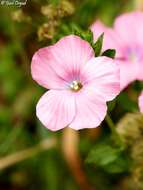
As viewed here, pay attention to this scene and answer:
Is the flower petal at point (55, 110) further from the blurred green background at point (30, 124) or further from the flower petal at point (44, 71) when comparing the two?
the blurred green background at point (30, 124)

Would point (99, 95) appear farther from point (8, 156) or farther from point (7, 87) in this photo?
point (7, 87)

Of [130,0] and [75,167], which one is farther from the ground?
[130,0]

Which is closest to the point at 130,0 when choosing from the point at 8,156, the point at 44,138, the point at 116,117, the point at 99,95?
the point at 116,117

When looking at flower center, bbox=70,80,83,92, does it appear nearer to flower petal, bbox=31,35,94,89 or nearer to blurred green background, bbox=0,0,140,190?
flower petal, bbox=31,35,94,89

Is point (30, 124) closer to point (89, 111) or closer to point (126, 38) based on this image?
point (126, 38)

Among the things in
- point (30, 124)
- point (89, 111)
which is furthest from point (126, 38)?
point (30, 124)

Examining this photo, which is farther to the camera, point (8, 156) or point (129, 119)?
point (8, 156)

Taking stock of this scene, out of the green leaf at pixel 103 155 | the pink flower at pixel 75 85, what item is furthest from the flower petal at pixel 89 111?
the green leaf at pixel 103 155
